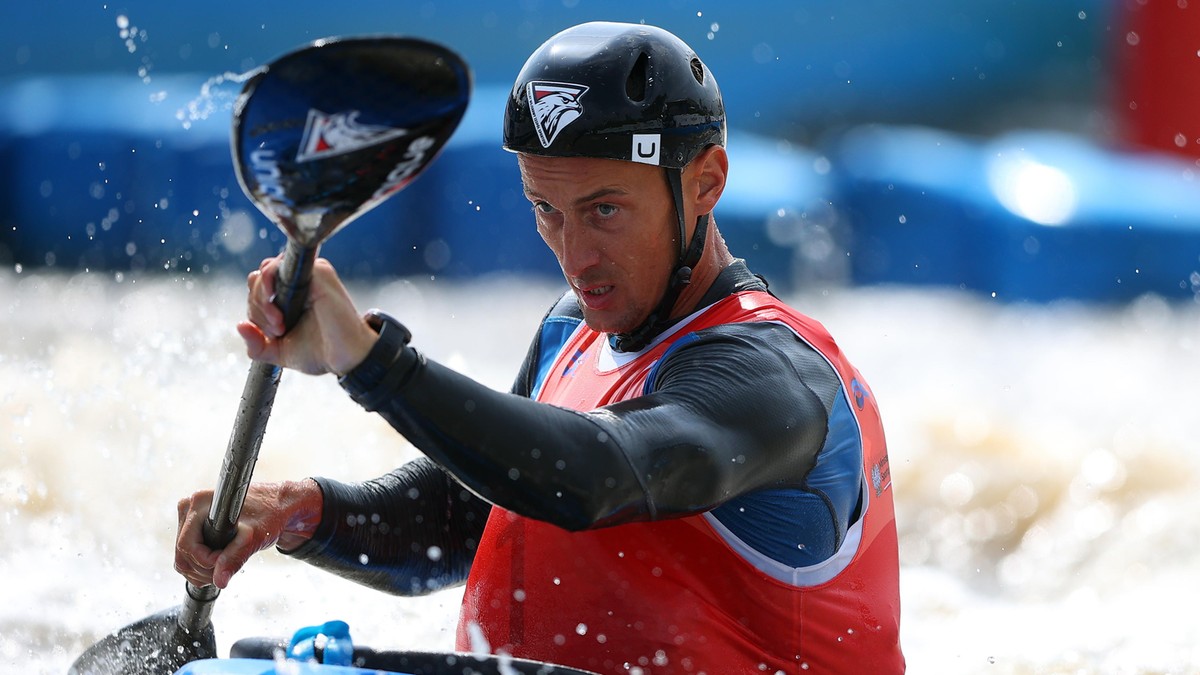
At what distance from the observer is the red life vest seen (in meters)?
2.18

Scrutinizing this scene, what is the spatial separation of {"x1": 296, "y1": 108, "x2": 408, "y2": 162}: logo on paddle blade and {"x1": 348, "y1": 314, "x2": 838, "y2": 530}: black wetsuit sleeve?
0.84ft

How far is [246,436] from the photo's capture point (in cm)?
205

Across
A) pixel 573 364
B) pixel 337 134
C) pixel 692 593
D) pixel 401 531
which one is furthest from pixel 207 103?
pixel 337 134

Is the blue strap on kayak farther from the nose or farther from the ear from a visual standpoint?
the ear

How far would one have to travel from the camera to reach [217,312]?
8.75 metres

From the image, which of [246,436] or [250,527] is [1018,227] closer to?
[250,527]

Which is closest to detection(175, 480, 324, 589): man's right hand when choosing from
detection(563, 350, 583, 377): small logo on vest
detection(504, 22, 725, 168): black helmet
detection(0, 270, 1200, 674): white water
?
detection(563, 350, 583, 377): small logo on vest

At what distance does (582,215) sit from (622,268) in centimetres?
12

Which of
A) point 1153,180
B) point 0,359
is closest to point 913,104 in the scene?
point 1153,180

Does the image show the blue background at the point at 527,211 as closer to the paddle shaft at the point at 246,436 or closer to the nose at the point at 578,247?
the paddle shaft at the point at 246,436

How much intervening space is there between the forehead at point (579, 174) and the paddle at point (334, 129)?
0.47 meters

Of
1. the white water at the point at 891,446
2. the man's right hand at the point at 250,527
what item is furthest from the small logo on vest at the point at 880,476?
the white water at the point at 891,446

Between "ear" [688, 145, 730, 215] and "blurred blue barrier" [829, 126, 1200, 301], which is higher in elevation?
"blurred blue barrier" [829, 126, 1200, 301]

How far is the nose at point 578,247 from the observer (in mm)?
2297
